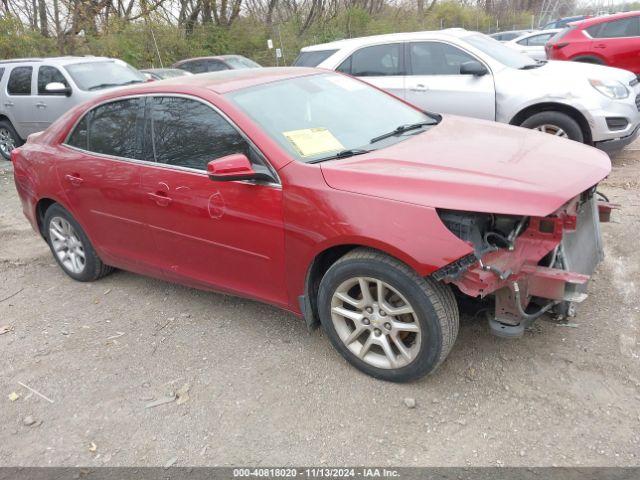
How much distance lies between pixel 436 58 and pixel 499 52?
793 millimetres

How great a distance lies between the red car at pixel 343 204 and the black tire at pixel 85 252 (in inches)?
10.7

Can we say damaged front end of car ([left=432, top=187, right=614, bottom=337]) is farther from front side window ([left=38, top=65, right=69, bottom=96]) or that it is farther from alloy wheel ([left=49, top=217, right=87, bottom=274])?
front side window ([left=38, top=65, right=69, bottom=96])

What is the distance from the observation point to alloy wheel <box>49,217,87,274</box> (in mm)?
4496

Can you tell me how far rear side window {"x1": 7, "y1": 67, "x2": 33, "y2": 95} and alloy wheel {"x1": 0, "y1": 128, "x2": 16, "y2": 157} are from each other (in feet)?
2.60

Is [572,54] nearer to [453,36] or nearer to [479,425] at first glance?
[453,36]

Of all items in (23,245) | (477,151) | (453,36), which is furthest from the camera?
(453,36)

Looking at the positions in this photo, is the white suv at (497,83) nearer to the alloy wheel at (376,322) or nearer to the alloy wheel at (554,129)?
the alloy wheel at (554,129)

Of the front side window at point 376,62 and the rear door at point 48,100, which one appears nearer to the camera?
the front side window at point 376,62

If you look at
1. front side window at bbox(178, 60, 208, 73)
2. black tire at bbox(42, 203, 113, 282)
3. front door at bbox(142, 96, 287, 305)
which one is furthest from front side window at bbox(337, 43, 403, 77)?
front side window at bbox(178, 60, 208, 73)

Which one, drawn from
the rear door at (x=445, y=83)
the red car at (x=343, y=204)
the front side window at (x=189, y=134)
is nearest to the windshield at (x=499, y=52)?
the rear door at (x=445, y=83)

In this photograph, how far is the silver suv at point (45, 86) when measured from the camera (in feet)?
29.8

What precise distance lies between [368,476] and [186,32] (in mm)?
23027

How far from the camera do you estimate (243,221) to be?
313 cm

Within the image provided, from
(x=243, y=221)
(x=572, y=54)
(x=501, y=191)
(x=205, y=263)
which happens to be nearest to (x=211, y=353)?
(x=205, y=263)
